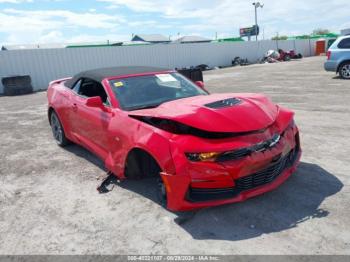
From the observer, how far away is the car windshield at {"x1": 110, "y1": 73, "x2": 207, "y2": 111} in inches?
170

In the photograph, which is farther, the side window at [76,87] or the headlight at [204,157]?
the side window at [76,87]

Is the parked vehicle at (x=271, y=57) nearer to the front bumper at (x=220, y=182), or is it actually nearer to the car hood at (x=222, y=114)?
the car hood at (x=222, y=114)

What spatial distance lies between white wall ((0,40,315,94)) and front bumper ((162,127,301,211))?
18.2m

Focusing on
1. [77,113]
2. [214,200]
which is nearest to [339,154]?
[214,200]

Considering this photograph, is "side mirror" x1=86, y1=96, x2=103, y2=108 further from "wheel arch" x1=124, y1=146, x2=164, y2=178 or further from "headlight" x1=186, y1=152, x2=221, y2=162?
"headlight" x1=186, y1=152, x2=221, y2=162

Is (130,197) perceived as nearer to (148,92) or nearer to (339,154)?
(148,92)

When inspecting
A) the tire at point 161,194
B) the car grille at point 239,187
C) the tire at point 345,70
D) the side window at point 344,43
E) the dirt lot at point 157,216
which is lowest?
the dirt lot at point 157,216

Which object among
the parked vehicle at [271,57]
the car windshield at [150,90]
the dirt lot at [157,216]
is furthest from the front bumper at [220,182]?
the parked vehicle at [271,57]

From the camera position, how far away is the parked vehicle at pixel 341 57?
13141 millimetres

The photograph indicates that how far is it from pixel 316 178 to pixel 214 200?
5.28 feet

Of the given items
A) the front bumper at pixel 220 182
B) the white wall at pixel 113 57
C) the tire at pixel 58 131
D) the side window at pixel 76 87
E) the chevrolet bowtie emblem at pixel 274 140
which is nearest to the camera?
the front bumper at pixel 220 182

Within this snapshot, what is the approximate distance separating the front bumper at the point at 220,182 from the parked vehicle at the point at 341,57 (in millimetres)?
11562

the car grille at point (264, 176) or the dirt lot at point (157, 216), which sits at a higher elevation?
the car grille at point (264, 176)

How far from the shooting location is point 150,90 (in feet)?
15.0
